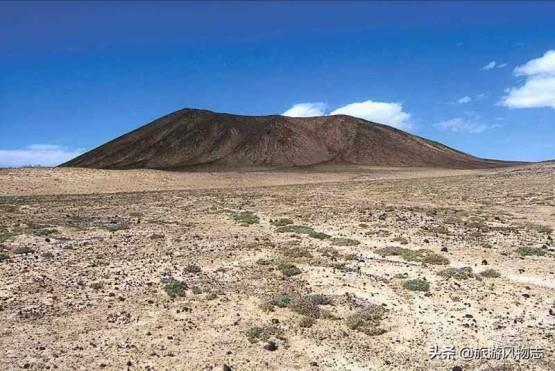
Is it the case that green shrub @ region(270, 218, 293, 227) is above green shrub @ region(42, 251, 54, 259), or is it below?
above

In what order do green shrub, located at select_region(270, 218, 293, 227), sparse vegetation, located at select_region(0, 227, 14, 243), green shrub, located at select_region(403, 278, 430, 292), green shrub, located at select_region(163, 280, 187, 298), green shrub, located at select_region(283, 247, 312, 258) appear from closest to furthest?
green shrub, located at select_region(163, 280, 187, 298) < green shrub, located at select_region(403, 278, 430, 292) < green shrub, located at select_region(283, 247, 312, 258) < sparse vegetation, located at select_region(0, 227, 14, 243) < green shrub, located at select_region(270, 218, 293, 227)

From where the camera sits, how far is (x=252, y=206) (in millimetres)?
35438

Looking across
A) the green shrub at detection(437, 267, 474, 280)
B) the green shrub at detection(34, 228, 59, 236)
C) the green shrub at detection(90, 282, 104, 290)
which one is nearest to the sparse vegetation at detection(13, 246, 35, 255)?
the green shrub at detection(34, 228, 59, 236)

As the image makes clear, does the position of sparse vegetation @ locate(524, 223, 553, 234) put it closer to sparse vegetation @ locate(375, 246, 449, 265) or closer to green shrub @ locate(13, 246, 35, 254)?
sparse vegetation @ locate(375, 246, 449, 265)

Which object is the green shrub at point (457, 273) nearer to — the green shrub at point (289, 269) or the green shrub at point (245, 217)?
the green shrub at point (289, 269)

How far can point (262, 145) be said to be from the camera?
411ft

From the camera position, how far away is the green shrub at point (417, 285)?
47.4 feet

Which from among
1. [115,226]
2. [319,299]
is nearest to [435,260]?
[319,299]

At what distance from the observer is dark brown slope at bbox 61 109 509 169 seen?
392 feet

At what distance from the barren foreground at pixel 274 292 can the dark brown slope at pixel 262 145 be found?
89578mm

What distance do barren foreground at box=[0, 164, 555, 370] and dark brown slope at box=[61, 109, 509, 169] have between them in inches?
3527

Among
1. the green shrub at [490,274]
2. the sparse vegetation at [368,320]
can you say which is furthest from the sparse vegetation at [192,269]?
the green shrub at [490,274]

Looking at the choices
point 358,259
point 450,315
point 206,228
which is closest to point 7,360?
point 450,315

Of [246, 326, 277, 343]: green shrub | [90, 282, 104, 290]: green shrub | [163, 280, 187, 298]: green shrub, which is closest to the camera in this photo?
[246, 326, 277, 343]: green shrub
